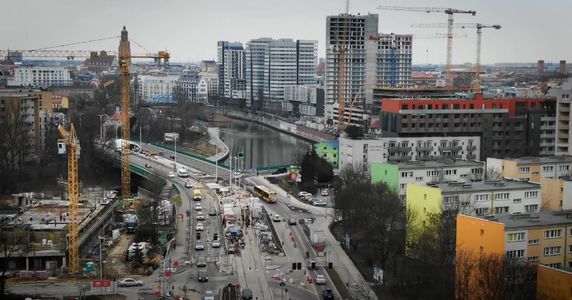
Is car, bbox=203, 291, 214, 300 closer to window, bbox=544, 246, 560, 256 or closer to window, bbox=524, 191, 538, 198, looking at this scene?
window, bbox=544, 246, 560, 256

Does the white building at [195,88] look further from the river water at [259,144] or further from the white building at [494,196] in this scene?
the white building at [494,196]

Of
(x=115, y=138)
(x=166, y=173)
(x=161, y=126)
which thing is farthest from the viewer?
(x=161, y=126)

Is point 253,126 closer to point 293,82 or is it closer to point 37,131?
point 293,82

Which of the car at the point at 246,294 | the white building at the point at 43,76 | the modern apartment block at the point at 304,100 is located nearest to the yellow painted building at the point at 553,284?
the car at the point at 246,294

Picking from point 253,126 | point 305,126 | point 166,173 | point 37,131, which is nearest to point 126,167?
point 166,173

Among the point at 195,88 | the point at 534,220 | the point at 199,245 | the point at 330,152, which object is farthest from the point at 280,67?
the point at 534,220
